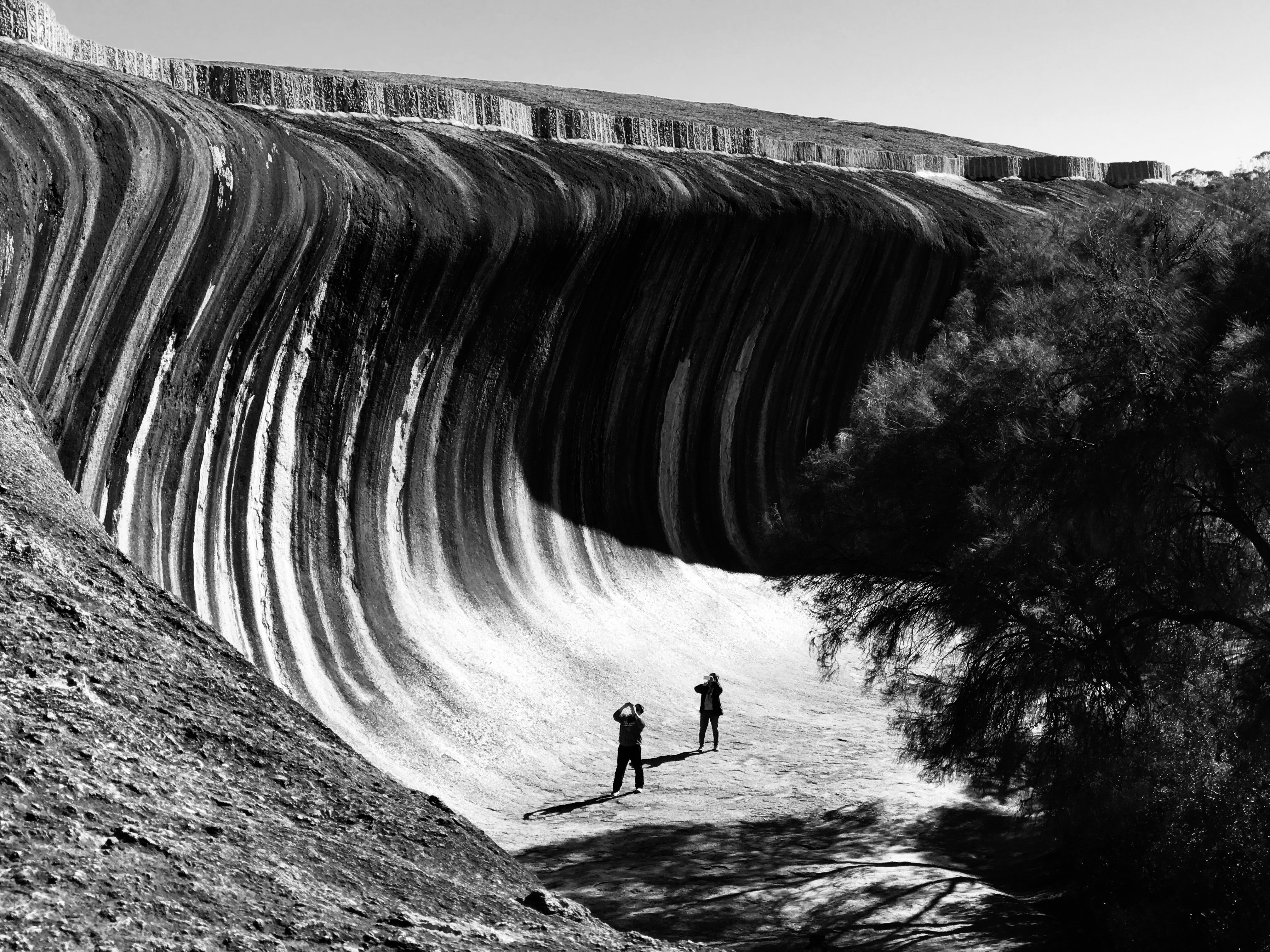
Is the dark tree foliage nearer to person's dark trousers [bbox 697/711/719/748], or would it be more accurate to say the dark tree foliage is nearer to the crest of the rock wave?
the crest of the rock wave

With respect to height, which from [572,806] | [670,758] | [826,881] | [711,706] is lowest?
[826,881]

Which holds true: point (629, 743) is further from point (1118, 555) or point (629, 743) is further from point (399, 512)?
point (1118, 555)

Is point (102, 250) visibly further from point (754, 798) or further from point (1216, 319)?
point (1216, 319)

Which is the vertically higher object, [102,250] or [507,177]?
[507,177]

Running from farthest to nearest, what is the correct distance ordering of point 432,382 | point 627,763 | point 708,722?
point 432,382
point 708,722
point 627,763

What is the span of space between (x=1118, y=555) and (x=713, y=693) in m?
7.75

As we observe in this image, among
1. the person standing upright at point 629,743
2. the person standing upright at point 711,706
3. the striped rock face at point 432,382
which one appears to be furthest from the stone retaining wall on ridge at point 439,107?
the person standing upright at point 711,706

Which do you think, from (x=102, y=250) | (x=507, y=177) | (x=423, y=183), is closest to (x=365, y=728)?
(x=102, y=250)

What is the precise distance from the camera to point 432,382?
1761cm

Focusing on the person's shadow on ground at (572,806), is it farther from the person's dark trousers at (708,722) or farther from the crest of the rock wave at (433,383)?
the person's dark trousers at (708,722)

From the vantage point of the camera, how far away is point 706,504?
23078mm

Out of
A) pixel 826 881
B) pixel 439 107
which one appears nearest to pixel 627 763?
pixel 826 881

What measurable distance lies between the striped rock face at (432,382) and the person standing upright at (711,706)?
131 cm

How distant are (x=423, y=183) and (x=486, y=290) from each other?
1.80 meters
